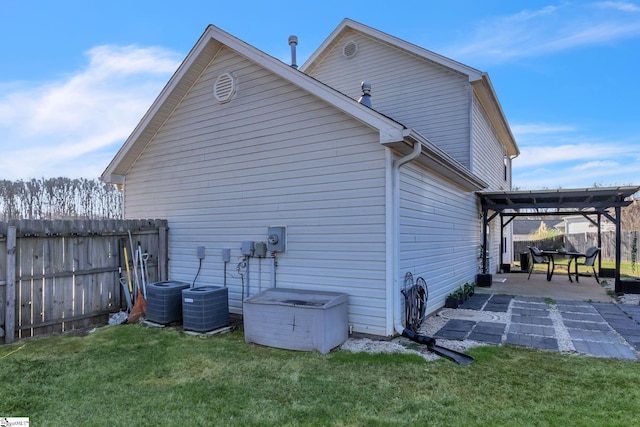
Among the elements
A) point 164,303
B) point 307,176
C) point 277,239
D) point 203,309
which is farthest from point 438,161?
point 164,303

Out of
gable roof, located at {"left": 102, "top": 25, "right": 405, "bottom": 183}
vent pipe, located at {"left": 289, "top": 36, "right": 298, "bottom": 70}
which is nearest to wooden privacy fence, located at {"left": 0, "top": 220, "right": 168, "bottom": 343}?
gable roof, located at {"left": 102, "top": 25, "right": 405, "bottom": 183}

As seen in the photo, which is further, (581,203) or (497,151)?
(497,151)

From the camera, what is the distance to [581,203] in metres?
9.67

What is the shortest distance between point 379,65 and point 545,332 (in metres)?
7.37

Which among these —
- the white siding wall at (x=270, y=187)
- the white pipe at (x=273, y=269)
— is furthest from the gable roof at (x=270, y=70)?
the white pipe at (x=273, y=269)

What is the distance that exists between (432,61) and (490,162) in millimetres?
4116

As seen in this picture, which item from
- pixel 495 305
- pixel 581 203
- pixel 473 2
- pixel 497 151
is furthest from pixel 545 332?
pixel 497 151

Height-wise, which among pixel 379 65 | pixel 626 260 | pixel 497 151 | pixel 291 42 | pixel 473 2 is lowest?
pixel 626 260

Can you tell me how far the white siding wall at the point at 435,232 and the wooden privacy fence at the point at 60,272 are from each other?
4885mm

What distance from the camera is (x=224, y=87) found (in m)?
6.54

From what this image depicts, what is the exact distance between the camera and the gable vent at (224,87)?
6441 millimetres

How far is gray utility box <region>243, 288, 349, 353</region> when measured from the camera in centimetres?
444

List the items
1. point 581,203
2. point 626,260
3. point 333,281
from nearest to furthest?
point 333,281
point 581,203
point 626,260

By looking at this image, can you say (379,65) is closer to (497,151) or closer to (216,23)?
(216,23)
